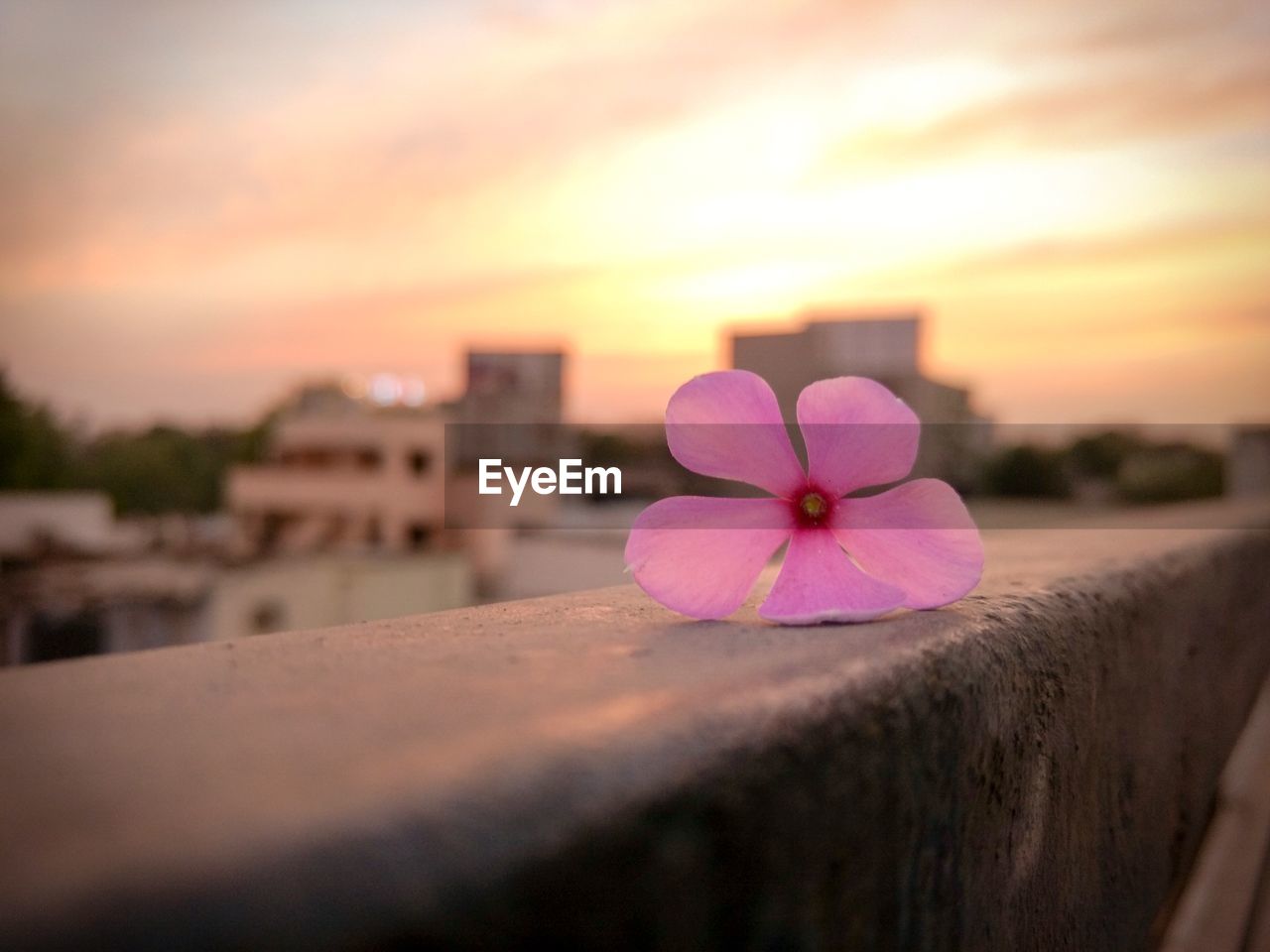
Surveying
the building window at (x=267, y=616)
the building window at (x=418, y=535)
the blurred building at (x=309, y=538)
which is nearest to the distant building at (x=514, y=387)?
the blurred building at (x=309, y=538)

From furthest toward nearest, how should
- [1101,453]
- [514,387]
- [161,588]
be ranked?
1. [514,387]
2. [1101,453]
3. [161,588]

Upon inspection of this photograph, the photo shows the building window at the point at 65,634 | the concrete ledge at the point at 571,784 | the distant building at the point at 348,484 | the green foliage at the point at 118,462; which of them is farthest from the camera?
the green foliage at the point at 118,462

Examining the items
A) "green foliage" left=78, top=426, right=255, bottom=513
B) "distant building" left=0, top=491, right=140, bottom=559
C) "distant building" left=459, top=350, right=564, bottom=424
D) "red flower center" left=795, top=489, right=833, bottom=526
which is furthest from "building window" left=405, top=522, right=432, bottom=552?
"red flower center" left=795, top=489, right=833, bottom=526

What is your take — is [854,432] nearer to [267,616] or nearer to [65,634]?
[65,634]

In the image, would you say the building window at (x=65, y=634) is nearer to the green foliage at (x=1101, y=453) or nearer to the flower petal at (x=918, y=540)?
the green foliage at (x=1101, y=453)

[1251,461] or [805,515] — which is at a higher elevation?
[805,515]

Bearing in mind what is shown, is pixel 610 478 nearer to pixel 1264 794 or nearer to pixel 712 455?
pixel 712 455

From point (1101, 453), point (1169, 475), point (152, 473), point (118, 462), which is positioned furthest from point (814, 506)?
point (118, 462)
